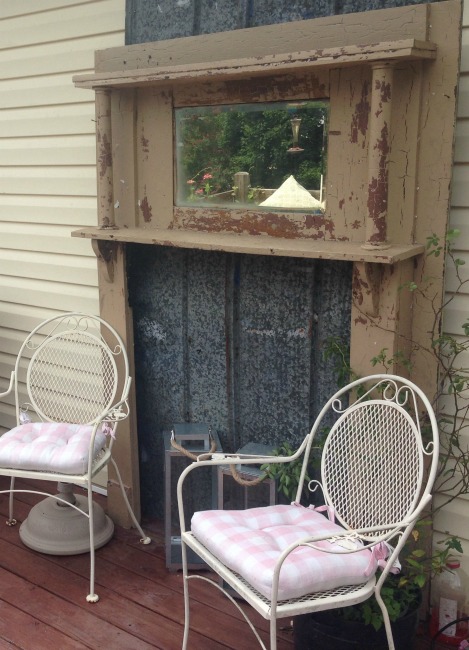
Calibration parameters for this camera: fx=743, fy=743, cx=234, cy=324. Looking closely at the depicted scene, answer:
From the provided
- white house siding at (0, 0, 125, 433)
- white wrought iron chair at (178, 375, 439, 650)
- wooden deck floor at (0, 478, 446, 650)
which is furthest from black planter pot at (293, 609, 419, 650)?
white house siding at (0, 0, 125, 433)

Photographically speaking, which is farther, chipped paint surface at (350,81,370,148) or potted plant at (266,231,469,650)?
chipped paint surface at (350,81,370,148)

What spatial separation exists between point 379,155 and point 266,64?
473mm

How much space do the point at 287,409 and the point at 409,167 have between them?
1.02 m

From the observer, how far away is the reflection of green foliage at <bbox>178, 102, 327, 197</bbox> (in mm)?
2566

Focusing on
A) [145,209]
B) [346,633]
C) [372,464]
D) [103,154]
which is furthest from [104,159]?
[346,633]

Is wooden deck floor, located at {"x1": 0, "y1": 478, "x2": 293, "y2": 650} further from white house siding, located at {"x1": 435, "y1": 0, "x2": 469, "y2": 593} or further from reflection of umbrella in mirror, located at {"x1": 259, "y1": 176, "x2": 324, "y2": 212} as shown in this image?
reflection of umbrella in mirror, located at {"x1": 259, "y1": 176, "x2": 324, "y2": 212}

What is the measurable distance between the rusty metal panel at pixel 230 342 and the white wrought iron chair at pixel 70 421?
170 mm

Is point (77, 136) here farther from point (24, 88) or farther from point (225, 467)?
point (225, 467)

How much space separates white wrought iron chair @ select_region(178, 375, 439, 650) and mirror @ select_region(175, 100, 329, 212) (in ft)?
2.45

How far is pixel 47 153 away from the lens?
346cm

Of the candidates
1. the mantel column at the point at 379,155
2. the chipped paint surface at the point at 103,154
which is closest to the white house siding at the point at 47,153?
the chipped paint surface at the point at 103,154

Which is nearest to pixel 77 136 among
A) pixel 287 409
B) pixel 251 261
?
pixel 251 261

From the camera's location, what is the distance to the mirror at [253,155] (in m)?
2.58

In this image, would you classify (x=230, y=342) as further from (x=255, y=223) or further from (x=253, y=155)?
(x=253, y=155)
